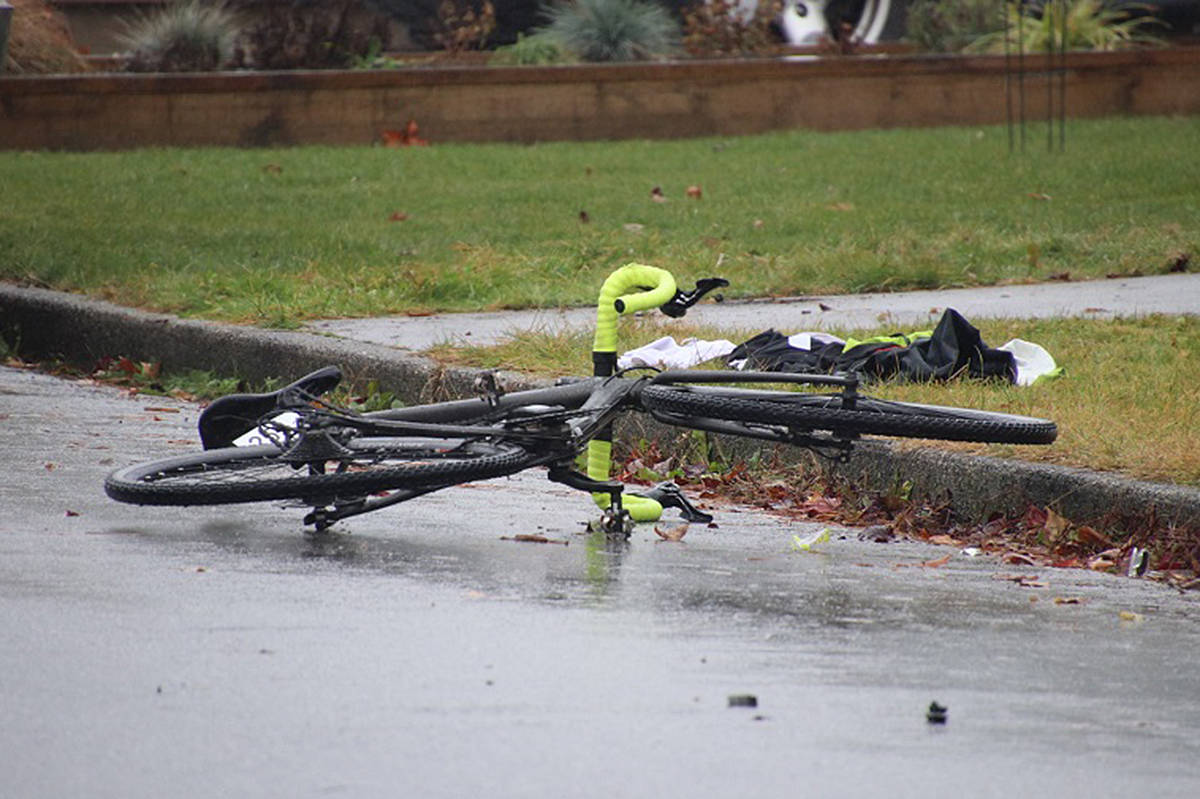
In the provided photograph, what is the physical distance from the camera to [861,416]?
16.1 feet

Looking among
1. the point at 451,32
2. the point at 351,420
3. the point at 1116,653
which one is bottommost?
the point at 1116,653

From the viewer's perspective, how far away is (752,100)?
55.2ft

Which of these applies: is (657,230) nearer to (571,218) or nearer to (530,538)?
(571,218)

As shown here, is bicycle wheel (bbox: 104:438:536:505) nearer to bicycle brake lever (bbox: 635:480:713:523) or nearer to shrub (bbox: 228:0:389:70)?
bicycle brake lever (bbox: 635:480:713:523)

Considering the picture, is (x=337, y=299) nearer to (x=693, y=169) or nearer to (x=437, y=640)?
(x=437, y=640)

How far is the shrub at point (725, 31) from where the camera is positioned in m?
18.9

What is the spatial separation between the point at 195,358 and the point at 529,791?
546 centimetres

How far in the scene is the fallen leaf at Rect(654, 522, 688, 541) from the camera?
5172 mm

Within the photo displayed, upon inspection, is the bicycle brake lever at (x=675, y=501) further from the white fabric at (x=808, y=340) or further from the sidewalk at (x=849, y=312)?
the sidewalk at (x=849, y=312)

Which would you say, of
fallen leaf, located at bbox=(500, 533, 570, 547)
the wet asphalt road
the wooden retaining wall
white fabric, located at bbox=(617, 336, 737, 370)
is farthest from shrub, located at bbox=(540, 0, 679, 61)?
fallen leaf, located at bbox=(500, 533, 570, 547)

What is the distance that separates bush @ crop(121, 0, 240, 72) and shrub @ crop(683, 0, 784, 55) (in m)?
4.19

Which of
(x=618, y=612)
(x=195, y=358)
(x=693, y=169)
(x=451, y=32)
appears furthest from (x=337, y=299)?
(x=451, y=32)

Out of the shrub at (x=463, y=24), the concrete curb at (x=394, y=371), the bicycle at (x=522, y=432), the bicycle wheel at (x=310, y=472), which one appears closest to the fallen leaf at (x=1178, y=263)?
the concrete curb at (x=394, y=371)

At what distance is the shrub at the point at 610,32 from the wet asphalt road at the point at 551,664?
13.2m
